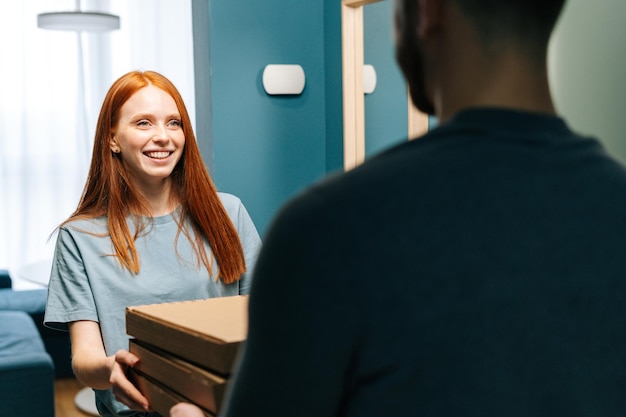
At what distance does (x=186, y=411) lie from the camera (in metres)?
0.96

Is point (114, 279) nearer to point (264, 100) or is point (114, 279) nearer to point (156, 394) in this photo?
point (156, 394)

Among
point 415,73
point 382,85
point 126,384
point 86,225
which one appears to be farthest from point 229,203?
point 382,85

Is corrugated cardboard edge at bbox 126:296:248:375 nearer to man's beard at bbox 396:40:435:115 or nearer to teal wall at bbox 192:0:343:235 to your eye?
man's beard at bbox 396:40:435:115

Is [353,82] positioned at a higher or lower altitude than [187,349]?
higher

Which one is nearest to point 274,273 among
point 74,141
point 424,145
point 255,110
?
point 424,145

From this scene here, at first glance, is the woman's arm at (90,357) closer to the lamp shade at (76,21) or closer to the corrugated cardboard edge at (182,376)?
the corrugated cardboard edge at (182,376)

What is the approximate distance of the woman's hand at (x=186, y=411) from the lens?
954 millimetres

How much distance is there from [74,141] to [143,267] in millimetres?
4962

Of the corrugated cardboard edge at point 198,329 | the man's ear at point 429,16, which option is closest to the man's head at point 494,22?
the man's ear at point 429,16

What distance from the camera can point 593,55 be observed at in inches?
117

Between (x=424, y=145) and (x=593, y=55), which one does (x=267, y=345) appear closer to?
(x=424, y=145)

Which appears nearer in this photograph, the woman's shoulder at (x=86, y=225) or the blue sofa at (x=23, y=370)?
the woman's shoulder at (x=86, y=225)

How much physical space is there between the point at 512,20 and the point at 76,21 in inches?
183

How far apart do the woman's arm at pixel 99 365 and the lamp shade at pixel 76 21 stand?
3.66 m
